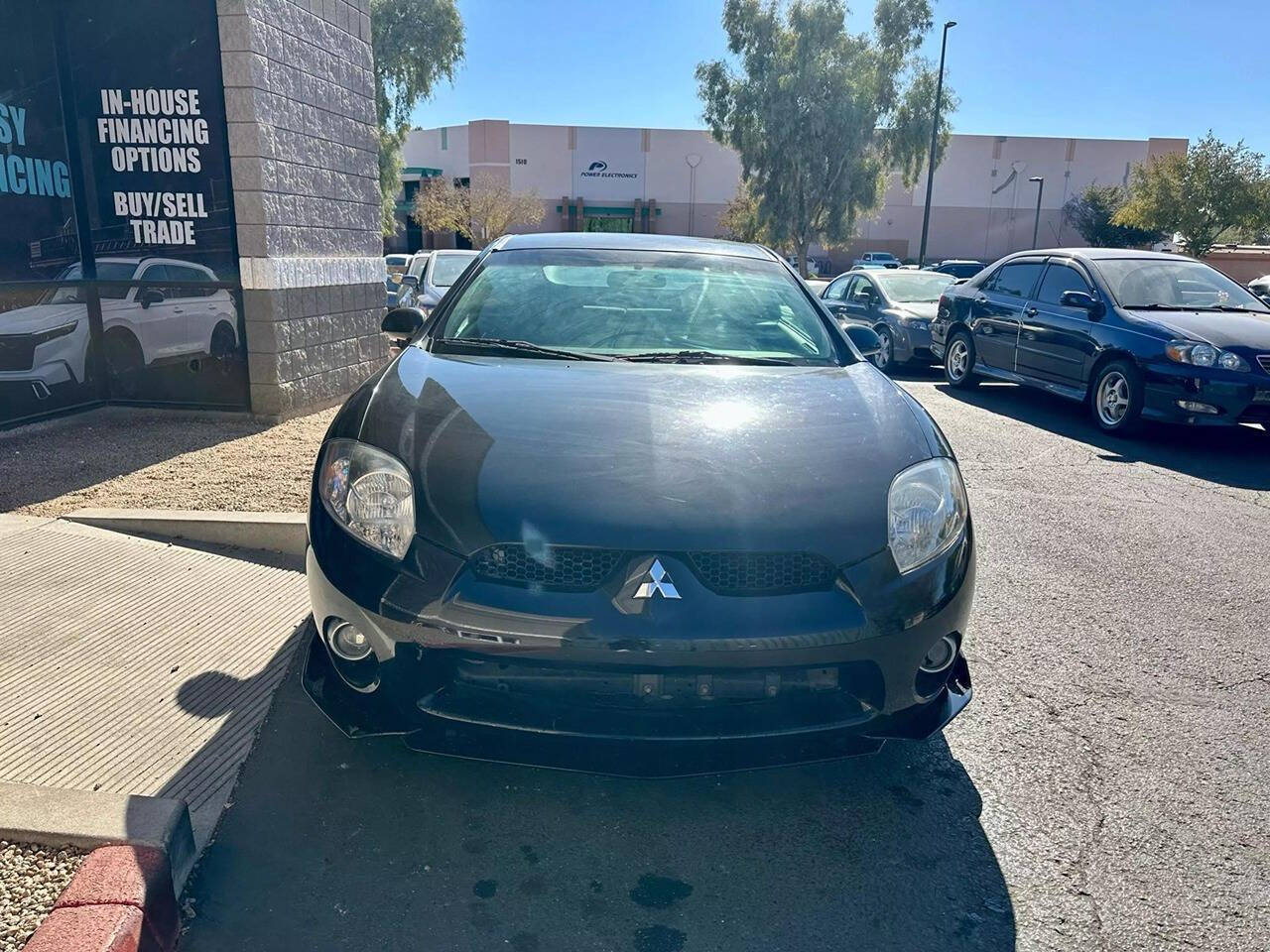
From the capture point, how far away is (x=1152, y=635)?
13.2 feet

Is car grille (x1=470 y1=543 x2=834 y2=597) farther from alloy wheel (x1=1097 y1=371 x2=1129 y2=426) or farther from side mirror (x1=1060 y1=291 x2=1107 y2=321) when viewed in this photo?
side mirror (x1=1060 y1=291 x2=1107 y2=321)

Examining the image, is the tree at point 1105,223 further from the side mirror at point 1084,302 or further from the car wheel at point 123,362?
the car wheel at point 123,362

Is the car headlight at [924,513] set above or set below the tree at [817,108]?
below

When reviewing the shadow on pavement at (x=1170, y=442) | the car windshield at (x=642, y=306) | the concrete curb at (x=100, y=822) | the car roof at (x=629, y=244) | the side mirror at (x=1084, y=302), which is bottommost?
the shadow on pavement at (x=1170, y=442)

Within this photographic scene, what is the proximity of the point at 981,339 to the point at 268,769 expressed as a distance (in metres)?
9.24

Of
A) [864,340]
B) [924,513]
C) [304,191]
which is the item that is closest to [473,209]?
[304,191]

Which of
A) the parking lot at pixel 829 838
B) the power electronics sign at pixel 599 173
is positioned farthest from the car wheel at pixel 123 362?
the power electronics sign at pixel 599 173

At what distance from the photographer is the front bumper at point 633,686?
89.4 inches

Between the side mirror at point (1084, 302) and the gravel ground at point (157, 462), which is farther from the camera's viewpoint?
the side mirror at point (1084, 302)

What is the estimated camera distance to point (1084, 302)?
8633 mm

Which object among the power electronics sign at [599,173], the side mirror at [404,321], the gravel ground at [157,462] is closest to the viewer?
the side mirror at [404,321]

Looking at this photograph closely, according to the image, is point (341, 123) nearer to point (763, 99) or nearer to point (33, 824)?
point (33, 824)

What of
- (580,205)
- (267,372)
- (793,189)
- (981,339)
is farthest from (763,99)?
(267,372)

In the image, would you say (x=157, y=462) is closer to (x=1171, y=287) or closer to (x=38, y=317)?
(x=38, y=317)
